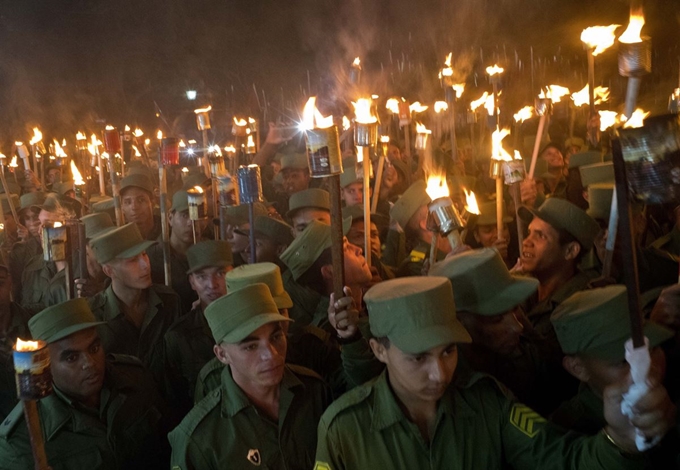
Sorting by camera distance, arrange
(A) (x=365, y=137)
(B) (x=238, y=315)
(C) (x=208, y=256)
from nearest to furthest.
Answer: (B) (x=238, y=315) → (A) (x=365, y=137) → (C) (x=208, y=256)

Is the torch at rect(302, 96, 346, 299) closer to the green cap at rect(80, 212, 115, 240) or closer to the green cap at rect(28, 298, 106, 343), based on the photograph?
the green cap at rect(28, 298, 106, 343)

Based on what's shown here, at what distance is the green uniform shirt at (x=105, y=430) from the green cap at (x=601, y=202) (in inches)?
129

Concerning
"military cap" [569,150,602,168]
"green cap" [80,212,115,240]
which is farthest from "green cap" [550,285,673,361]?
"military cap" [569,150,602,168]

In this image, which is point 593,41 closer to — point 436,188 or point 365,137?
point 436,188

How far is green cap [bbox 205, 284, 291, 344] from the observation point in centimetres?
304

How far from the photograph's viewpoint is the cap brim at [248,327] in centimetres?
299

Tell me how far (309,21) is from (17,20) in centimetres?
804

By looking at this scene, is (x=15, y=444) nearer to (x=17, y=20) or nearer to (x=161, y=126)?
(x=17, y=20)

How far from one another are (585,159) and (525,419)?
498cm

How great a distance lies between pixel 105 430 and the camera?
3354 mm

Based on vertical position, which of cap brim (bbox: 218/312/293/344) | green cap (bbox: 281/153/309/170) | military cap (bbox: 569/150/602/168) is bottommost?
cap brim (bbox: 218/312/293/344)

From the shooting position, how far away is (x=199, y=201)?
498 centimetres

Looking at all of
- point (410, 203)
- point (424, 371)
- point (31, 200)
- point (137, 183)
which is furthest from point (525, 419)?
point (31, 200)

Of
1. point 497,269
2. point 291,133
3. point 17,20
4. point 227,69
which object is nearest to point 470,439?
point 497,269
